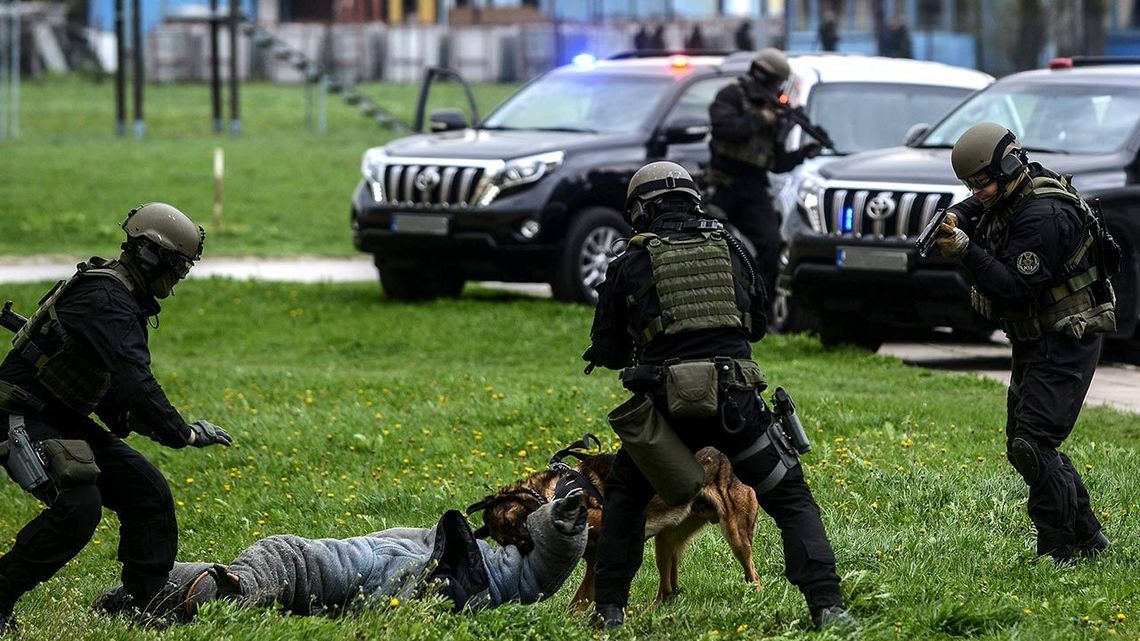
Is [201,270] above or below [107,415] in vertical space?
below

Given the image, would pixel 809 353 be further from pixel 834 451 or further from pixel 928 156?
pixel 834 451

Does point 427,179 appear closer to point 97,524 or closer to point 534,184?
point 534,184

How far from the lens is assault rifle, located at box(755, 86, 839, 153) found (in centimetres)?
1246

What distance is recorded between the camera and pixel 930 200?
1109cm

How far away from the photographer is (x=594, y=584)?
6.08 m

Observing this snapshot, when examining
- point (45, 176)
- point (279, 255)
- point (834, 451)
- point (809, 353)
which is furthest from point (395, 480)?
point (45, 176)

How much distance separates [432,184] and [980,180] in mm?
8061

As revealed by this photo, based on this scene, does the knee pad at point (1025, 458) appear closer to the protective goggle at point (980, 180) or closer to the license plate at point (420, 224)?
the protective goggle at point (980, 180)

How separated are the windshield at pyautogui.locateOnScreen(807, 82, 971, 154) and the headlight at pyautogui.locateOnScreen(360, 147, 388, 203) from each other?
339 cm

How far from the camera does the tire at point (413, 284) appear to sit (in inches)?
594

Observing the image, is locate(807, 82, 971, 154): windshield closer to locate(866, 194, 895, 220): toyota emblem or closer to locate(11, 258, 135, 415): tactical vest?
locate(866, 194, 895, 220): toyota emblem

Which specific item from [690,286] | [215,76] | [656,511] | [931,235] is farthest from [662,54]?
[215,76]

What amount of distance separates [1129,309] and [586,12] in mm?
38798

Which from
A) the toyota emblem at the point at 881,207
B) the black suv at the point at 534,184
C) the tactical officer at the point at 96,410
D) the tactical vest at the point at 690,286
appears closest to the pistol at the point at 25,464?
the tactical officer at the point at 96,410
